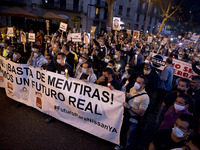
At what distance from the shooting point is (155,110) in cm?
544

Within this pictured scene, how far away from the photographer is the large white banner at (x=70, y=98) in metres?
3.24

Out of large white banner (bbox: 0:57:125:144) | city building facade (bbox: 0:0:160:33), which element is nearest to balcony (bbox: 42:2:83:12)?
city building facade (bbox: 0:0:160:33)

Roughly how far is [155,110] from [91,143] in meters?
2.92

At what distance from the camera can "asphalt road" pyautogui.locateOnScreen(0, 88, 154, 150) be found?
3.38 m

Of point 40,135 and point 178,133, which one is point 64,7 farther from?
point 178,133

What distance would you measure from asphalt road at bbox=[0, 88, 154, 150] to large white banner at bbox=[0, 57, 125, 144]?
0.25m

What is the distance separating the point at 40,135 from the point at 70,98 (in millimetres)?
1161

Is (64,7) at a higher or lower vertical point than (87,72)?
higher

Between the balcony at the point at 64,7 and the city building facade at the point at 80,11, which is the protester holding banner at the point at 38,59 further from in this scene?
the balcony at the point at 64,7

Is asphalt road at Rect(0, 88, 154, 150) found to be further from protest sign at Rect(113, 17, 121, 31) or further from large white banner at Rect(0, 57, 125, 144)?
protest sign at Rect(113, 17, 121, 31)

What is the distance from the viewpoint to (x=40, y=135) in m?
3.66

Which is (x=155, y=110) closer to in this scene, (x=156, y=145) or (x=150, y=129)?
(x=150, y=129)

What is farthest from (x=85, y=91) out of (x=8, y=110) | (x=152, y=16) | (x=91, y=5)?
(x=152, y=16)

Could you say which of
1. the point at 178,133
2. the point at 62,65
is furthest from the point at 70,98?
the point at 178,133
